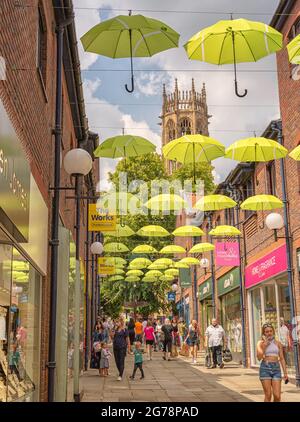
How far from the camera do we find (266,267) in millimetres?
18859

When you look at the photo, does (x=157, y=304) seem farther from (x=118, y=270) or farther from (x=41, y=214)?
(x=41, y=214)

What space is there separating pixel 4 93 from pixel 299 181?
1135 centimetres

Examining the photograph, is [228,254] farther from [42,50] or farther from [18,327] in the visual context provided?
[18,327]

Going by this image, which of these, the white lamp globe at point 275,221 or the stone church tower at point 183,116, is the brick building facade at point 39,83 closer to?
the white lamp globe at point 275,221

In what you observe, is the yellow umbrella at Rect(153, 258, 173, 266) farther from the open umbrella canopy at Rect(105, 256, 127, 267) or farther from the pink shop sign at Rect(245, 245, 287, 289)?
the pink shop sign at Rect(245, 245, 287, 289)

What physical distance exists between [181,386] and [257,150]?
22.4 feet

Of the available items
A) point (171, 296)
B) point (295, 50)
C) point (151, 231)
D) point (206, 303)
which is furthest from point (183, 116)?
point (295, 50)

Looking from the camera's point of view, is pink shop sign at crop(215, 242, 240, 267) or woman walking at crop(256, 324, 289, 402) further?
pink shop sign at crop(215, 242, 240, 267)

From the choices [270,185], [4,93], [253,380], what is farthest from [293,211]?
[4,93]

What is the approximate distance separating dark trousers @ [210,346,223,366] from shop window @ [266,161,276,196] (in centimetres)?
642

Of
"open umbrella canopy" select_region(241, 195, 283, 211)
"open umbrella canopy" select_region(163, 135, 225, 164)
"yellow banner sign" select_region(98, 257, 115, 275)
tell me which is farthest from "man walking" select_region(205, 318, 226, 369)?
"open umbrella canopy" select_region(163, 135, 225, 164)

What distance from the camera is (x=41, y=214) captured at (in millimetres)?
8977

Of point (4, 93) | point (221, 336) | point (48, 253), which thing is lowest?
point (221, 336)

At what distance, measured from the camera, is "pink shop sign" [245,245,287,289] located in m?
17.0
